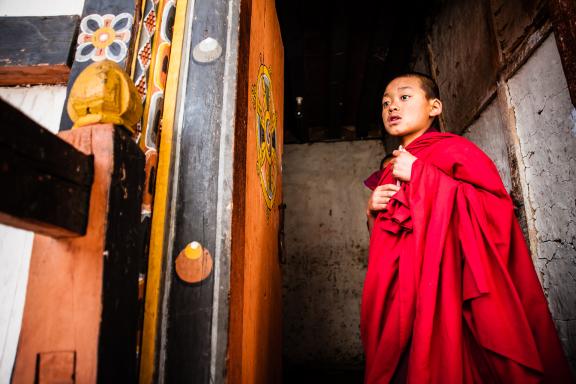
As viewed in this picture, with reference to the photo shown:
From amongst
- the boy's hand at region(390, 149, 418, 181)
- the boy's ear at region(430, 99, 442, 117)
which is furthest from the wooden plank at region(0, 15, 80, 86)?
the boy's ear at region(430, 99, 442, 117)

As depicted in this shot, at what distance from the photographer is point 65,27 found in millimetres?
909

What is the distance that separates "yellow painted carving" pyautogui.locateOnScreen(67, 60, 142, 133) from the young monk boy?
901 mm

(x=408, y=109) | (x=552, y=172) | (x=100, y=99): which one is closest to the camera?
(x=100, y=99)

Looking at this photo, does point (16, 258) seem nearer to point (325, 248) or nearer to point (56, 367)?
point (56, 367)

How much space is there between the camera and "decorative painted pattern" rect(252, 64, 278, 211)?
126cm

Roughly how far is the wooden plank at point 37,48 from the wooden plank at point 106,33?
0.05 metres

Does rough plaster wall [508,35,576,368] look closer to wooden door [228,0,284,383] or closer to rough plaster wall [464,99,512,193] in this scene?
rough plaster wall [464,99,512,193]

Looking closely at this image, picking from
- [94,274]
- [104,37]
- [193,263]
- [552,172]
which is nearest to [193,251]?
[193,263]

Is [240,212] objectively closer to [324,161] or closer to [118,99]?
[118,99]

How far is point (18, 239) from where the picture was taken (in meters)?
0.85

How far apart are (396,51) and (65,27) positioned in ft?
9.37

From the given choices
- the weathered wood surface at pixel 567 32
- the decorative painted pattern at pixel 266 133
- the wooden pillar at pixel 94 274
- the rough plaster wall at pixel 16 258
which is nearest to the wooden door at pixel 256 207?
the decorative painted pattern at pixel 266 133

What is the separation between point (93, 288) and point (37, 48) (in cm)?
80

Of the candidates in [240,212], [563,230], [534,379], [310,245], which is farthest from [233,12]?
[310,245]
